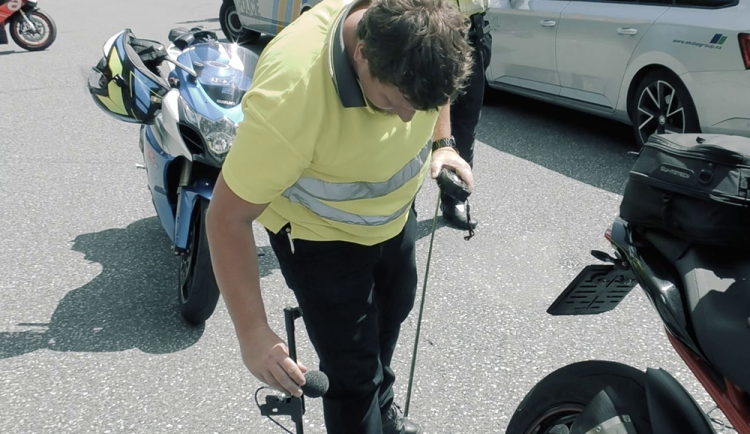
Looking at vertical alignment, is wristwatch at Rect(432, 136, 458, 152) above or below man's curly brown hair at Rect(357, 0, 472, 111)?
below

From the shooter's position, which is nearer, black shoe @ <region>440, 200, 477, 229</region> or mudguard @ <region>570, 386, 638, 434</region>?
mudguard @ <region>570, 386, 638, 434</region>

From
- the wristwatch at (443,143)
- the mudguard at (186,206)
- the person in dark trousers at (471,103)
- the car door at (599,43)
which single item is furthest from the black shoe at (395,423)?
the car door at (599,43)

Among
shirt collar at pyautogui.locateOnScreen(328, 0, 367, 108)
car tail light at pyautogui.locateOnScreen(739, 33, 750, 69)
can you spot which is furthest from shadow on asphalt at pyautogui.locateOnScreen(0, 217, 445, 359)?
car tail light at pyautogui.locateOnScreen(739, 33, 750, 69)

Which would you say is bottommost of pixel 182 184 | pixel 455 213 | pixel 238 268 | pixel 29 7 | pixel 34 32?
pixel 34 32

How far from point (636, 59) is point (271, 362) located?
4.53 meters

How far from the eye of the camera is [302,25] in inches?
74.7

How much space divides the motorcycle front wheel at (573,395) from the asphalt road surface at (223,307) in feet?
2.18

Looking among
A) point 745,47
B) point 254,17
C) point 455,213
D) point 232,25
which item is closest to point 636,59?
point 745,47

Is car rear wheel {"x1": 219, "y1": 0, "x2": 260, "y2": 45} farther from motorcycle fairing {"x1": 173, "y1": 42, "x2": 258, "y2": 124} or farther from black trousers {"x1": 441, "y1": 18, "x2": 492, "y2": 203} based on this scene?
motorcycle fairing {"x1": 173, "y1": 42, "x2": 258, "y2": 124}

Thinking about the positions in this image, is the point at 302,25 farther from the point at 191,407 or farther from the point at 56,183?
the point at 56,183

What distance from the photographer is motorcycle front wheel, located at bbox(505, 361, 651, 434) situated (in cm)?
199

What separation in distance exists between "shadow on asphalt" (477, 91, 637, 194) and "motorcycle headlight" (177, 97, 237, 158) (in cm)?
279

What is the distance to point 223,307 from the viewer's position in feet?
12.6

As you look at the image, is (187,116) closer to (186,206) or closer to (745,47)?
(186,206)
